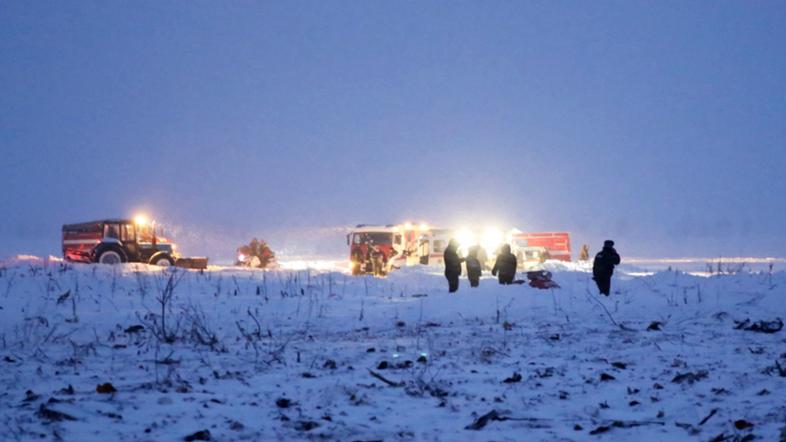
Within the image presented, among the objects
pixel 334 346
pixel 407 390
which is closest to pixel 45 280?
pixel 334 346

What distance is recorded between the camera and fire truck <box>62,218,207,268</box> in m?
26.9

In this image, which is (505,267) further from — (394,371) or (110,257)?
(110,257)

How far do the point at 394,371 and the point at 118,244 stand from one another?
2309cm

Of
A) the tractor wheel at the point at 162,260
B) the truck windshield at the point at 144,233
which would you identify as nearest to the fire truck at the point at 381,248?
the tractor wheel at the point at 162,260

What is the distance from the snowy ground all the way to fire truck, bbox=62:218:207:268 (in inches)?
584

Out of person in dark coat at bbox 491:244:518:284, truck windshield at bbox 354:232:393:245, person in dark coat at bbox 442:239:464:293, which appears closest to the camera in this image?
person in dark coat at bbox 442:239:464:293

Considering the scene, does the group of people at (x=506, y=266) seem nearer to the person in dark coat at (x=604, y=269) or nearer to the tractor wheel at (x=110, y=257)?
the person in dark coat at (x=604, y=269)

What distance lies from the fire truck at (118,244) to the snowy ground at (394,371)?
14836 mm

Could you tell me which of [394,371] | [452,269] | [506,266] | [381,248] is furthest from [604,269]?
[381,248]

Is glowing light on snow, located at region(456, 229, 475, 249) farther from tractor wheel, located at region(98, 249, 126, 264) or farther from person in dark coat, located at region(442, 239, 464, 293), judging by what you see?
person in dark coat, located at region(442, 239, 464, 293)

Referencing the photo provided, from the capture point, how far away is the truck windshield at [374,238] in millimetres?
31859

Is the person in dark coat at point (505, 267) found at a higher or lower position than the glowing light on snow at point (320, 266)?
lower

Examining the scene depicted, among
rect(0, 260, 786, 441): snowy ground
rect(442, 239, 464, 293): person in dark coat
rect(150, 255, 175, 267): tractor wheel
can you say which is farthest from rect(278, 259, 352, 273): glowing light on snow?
rect(0, 260, 786, 441): snowy ground

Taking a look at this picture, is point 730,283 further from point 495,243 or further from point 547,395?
point 495,243
